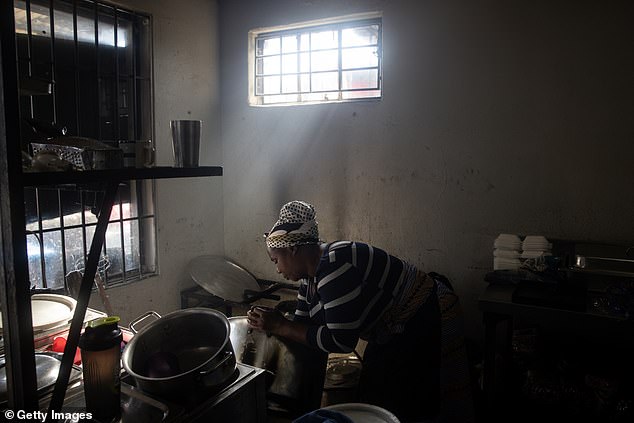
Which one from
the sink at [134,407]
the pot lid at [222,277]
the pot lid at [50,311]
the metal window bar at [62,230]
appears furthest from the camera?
the pot lid at [222,277]

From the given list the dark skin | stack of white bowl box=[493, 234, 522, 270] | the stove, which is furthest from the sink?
stack of white bowl box=[493, 234, 522, 270]

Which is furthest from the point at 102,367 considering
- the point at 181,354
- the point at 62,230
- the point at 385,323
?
the point at 62,230

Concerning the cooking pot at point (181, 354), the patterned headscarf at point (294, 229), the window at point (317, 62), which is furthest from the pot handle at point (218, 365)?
the window at point (317, 62)

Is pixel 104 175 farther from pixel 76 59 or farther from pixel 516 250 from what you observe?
pixel 516 250

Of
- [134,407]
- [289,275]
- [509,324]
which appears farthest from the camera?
[509,324]

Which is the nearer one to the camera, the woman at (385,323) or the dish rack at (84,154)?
the dish rack at (84,154)

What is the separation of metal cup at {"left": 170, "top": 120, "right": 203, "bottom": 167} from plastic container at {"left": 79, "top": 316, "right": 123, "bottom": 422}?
1.61 feet

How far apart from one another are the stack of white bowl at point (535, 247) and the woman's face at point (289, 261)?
1.40 m

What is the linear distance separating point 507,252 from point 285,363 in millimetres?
1532

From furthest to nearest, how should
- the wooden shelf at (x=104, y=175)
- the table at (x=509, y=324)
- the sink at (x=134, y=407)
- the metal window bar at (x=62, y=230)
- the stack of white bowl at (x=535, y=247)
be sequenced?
the metal window bar at (x=62, y=230) < the stack of white bowl at (x=535, y=247) < the table at (x=509, y=324) < the sink at (x=134, y=407) < the wooden shelf at (x=104, y=175)

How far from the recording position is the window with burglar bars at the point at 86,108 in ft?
9.00

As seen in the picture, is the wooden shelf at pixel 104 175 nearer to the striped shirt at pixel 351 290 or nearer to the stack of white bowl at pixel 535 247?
the striped shirt at pixel 351 290

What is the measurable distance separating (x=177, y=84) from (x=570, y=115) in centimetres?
267

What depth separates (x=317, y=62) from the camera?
11.8 ft
